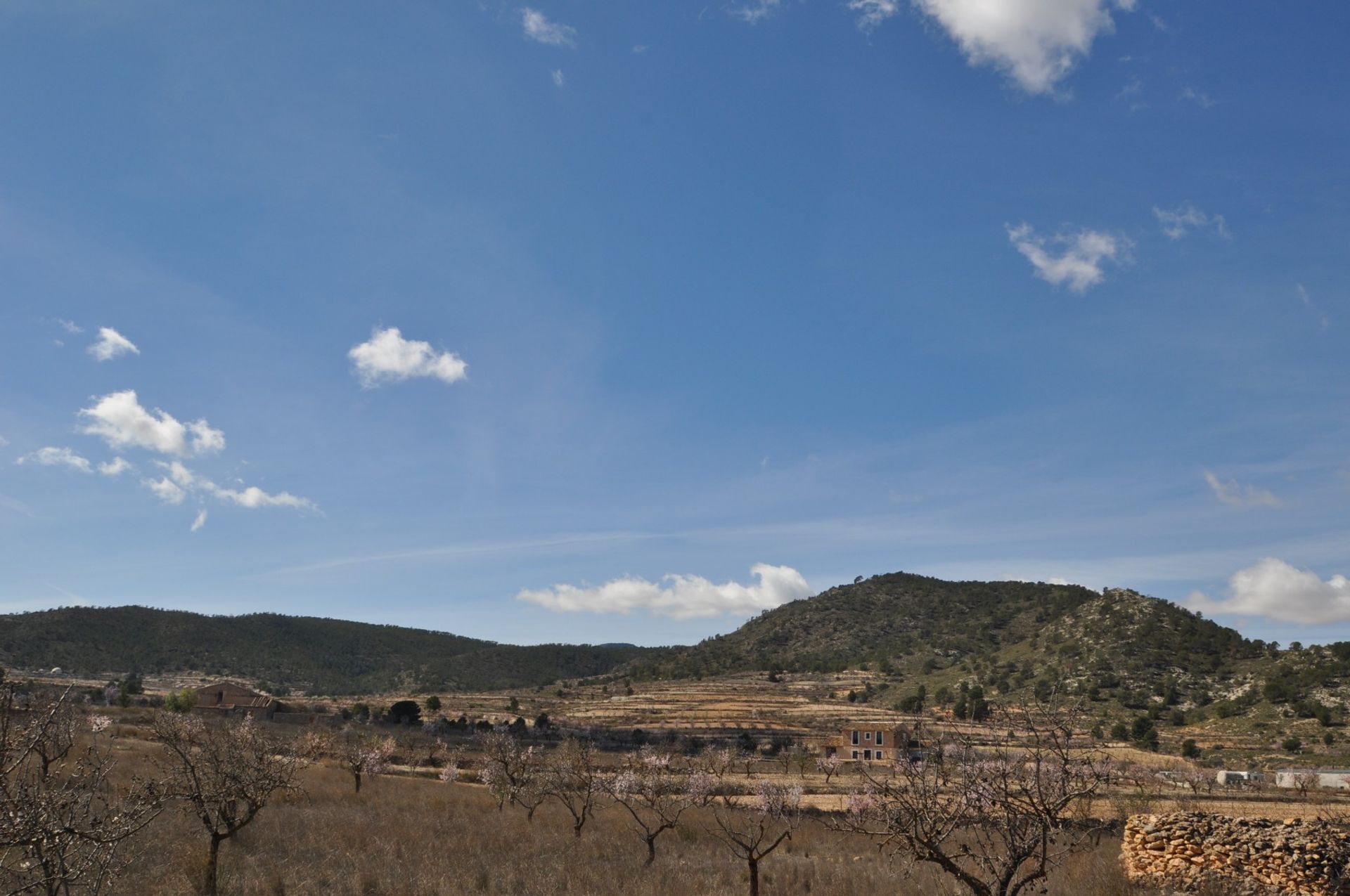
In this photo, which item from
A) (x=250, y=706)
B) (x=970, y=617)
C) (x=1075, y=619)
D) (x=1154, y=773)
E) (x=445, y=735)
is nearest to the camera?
(x=1154, y=773)

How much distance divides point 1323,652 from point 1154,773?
2555 inches

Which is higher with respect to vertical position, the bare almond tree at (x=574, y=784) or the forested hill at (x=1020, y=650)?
the forested hill at (x=1020, y=650)

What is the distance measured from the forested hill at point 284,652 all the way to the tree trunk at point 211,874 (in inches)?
5150

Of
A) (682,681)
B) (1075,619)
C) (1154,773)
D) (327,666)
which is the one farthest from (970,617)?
(327,666)

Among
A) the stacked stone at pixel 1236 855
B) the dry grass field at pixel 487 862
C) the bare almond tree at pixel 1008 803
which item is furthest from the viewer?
the stacked stone at pixel 1236 855

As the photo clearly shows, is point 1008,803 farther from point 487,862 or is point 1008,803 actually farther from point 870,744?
point 870,744

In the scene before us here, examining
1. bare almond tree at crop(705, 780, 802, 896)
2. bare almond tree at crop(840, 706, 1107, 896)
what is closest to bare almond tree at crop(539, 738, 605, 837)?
bare almond tree at crop(705, 780, 802, 896)

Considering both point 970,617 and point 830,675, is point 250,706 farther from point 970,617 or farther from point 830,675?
point 970,617

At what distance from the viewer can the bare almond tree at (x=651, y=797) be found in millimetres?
29688

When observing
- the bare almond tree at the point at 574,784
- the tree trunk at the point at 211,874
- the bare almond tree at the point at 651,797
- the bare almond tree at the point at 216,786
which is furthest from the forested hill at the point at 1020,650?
the tree trunk at the point at 211,874

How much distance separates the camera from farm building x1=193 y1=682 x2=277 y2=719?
8419 cm

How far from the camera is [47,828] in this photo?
834 centimetres

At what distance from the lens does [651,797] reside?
3659 cm

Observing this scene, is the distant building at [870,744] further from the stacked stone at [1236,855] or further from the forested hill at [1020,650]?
the stacked stone at [1236,855]
